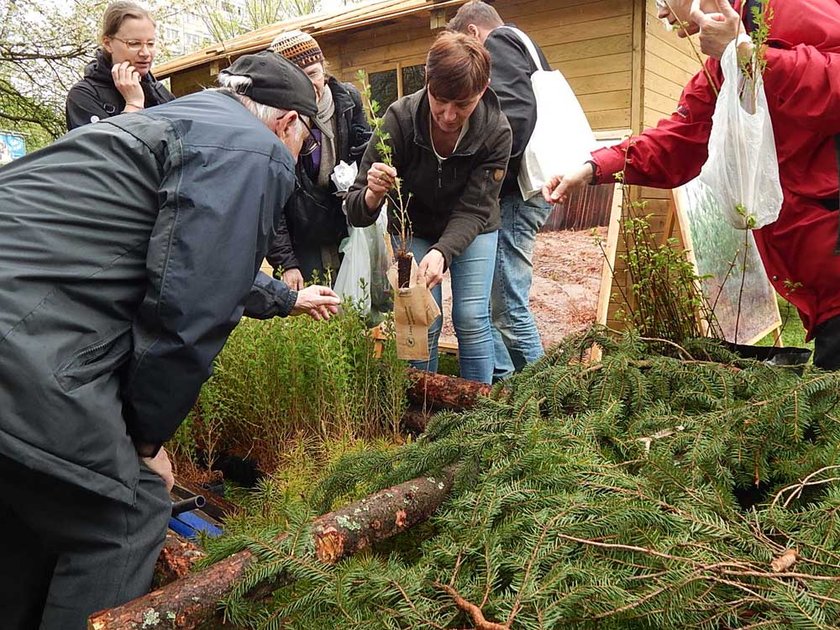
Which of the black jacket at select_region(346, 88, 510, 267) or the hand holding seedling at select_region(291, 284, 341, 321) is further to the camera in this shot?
the black jacket at select_region(346, 88, 510, 267)

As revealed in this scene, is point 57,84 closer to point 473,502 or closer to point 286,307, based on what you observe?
point 286,307

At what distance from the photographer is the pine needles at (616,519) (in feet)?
3.04

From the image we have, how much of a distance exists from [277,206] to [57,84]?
43.0 ft

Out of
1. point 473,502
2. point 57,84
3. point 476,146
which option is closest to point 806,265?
point 473,502

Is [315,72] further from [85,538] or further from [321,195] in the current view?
[85,538]

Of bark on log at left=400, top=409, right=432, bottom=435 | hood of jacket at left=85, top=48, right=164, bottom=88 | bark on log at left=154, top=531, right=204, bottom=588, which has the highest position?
hood of jacket at left=85, top=48, right=164, bottom=88

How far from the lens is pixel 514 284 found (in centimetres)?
350

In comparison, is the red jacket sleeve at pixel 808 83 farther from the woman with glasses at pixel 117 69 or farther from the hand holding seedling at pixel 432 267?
the woman with glasses at pixel 117 69

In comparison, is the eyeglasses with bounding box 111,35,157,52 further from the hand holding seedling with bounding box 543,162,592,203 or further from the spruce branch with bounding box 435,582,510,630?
the spruce branch with bounding box 435,582,510,630

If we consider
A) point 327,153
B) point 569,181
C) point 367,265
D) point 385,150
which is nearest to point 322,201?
point 327,153

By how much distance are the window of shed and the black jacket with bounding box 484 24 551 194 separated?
320 cm

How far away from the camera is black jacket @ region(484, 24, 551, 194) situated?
10.8ft

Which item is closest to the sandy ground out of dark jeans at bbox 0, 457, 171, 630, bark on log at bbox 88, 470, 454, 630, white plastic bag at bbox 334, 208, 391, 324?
white plastic bag at bbox 334, 208, 391, 324

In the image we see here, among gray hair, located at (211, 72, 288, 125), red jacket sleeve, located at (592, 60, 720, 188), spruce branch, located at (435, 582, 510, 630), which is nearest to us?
spruce branch, located at (435, 582, 510, 630)
